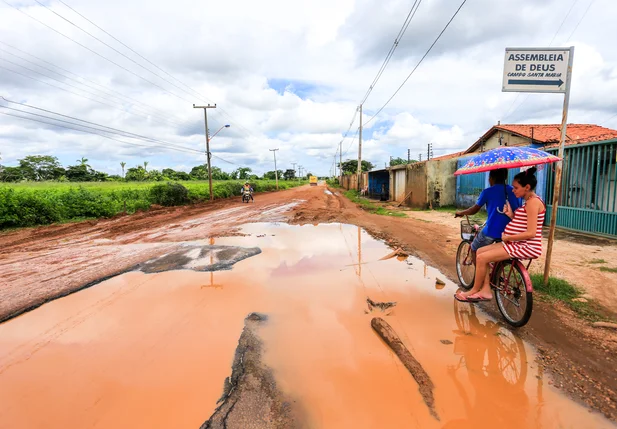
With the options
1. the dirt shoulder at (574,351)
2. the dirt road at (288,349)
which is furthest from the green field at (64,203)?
the dirt shoulder at (574,351)

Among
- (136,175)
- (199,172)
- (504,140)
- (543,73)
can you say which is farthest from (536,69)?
(199,172)

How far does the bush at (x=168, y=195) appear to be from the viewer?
21172 mm

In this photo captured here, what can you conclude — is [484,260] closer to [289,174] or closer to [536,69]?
[536,69]

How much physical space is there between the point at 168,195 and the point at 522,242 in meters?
22.3

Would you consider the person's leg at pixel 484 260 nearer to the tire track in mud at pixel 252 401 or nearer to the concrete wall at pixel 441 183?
the tire track in mud at pixel 252 401

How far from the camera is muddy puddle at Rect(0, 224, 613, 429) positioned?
2.42m

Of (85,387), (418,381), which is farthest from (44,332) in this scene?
(418,381)

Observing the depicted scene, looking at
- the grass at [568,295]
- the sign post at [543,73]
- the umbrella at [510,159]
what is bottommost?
the grass at [568,295]

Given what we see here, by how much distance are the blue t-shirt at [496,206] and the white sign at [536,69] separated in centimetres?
186

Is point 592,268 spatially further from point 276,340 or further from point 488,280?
point 276,340

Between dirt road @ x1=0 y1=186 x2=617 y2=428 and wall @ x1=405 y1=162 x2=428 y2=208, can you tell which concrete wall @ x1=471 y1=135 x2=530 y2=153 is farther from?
dirt road @ x1=0 y1=186 x2=617 y2=428

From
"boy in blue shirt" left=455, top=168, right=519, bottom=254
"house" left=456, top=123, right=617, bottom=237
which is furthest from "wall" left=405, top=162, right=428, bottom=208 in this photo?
"boy in blue shirt" left=455, top=168, right=519, bottom=254

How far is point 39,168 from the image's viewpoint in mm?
53406

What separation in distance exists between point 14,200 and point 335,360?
588 inches
